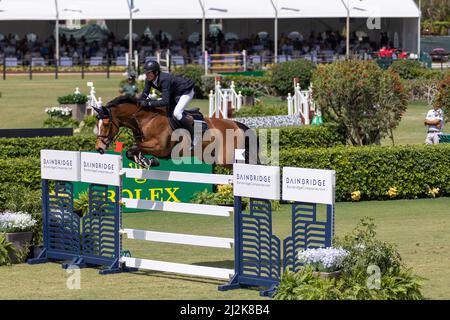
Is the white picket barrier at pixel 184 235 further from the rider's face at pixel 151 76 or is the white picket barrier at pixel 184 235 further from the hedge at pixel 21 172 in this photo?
the hedge at pixel 21 172

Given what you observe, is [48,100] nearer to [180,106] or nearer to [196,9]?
[196,9]

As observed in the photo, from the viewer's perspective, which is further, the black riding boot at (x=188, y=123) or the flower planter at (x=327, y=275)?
the black riding boot at (x=188, y=123)

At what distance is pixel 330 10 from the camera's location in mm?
54469

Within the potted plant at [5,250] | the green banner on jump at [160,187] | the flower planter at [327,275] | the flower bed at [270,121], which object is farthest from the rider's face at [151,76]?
the flower bed at [270,121]

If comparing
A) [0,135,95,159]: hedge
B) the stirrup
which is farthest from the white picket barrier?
[0,135,95,159]: hedge

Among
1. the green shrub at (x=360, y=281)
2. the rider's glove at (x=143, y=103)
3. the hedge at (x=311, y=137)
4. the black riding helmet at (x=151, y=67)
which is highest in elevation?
the black riding helmet at (x=151, y=67)

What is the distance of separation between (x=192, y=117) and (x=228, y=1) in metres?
39.6

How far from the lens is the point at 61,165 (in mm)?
Result: 15188

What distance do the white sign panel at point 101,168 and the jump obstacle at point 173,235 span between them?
0.03 m

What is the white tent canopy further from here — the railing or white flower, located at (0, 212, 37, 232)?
white flower, located at (0, 212, 37, 232)

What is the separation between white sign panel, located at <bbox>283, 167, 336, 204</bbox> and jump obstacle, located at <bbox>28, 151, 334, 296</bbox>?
17 cm

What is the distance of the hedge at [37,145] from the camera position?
22844mm

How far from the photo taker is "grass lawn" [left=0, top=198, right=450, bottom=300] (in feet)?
42.9
